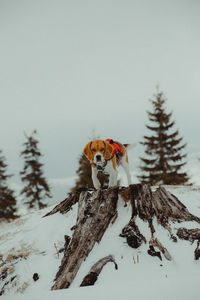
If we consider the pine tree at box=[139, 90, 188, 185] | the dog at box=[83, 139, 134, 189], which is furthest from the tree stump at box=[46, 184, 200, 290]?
the pine tree at box=[139, 90, 188, 185]

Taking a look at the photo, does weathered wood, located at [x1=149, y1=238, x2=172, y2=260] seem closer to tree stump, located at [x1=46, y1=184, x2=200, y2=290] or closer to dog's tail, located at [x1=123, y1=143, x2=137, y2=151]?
tree stump, located at [x1=46, y1=184, x2=200, y2=290]

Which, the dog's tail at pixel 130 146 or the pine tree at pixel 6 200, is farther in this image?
the pine tree at pixel 6 200

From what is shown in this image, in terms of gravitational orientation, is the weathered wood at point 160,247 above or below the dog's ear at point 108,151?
below

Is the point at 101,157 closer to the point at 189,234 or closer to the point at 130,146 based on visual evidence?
the point at 189,234

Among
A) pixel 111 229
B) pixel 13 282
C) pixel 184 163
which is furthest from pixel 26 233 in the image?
pixel 184 163

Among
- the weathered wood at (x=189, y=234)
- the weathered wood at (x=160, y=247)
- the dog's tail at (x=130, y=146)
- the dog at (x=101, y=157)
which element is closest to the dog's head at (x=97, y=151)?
the dog at (x=101, y=157)

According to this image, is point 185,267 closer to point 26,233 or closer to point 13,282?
point 13,282

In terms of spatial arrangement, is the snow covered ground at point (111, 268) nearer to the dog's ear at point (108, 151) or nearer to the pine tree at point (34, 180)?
the dog's ear at point (108, 151)

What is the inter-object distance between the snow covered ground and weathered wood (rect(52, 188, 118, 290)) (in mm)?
106

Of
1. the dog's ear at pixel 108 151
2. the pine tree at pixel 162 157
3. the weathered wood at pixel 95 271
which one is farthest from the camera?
the pine tree at pixel 162 157

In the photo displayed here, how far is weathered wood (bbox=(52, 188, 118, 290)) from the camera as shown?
8.87 feet

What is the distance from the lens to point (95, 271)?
260 cm

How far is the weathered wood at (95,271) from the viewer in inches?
97.5

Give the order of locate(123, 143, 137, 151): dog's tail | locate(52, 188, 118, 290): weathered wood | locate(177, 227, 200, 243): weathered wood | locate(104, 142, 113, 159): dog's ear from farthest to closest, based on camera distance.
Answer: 1. locate(123, 143, 137, 151): dog's tail
2. locate(104, 142, 113, 159): dog's ear
3. locate(177, 227, 200, 243): weathered wood
4. locate(52, 188, 118, 290): weathered wood
